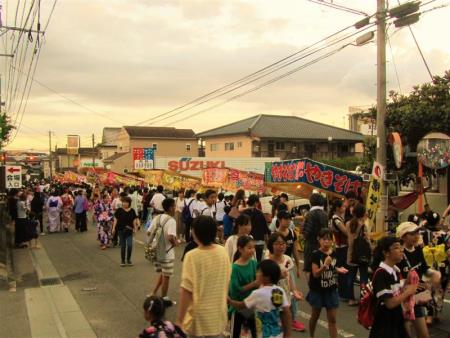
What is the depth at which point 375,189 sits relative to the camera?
12.0m

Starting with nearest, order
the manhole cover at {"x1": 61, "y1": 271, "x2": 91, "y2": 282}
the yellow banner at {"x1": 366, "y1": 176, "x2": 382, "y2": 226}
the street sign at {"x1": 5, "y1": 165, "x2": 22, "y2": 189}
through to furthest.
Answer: the manhole cover at {"x1": 61, "y1": 271, "x2": 91, "y2": 282} → the yellow banner at {"x1": 366, "y1": 176, "x2": 382, "y2": 226} → the street sign at {"x1": 5, "y1": 165, "x2": 22, "y2": 189}

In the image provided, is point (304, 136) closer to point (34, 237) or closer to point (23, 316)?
point (34, 237)

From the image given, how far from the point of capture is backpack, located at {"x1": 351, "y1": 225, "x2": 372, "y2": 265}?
7.34 metres

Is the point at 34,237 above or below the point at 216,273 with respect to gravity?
below

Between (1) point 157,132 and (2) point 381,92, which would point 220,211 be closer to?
(2) point 381,92

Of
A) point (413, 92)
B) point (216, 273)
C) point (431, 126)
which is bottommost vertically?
point (216, 273)

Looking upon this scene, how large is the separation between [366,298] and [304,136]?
44723 mm

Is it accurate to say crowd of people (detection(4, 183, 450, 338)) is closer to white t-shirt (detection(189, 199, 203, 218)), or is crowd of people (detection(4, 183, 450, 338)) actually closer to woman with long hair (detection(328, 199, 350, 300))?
woman with long hair (detection(328, 199, 350, 300))

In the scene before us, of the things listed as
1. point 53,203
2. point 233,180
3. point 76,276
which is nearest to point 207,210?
point 76,276

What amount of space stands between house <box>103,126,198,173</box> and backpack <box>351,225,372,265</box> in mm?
56540

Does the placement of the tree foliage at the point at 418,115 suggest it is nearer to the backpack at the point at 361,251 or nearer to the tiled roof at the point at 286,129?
the backpack at the point at 361,251

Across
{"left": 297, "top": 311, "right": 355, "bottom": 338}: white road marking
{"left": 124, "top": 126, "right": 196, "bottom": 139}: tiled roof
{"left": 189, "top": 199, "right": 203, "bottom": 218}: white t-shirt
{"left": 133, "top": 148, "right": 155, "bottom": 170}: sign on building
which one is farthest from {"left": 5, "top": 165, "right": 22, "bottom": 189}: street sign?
{"left": 124, "top": 126, "right": 196, "bottom": 139}: tiled roof

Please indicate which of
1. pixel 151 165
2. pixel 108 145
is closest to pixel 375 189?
pixel 151 165

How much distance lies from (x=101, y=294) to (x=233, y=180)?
10.8 m
